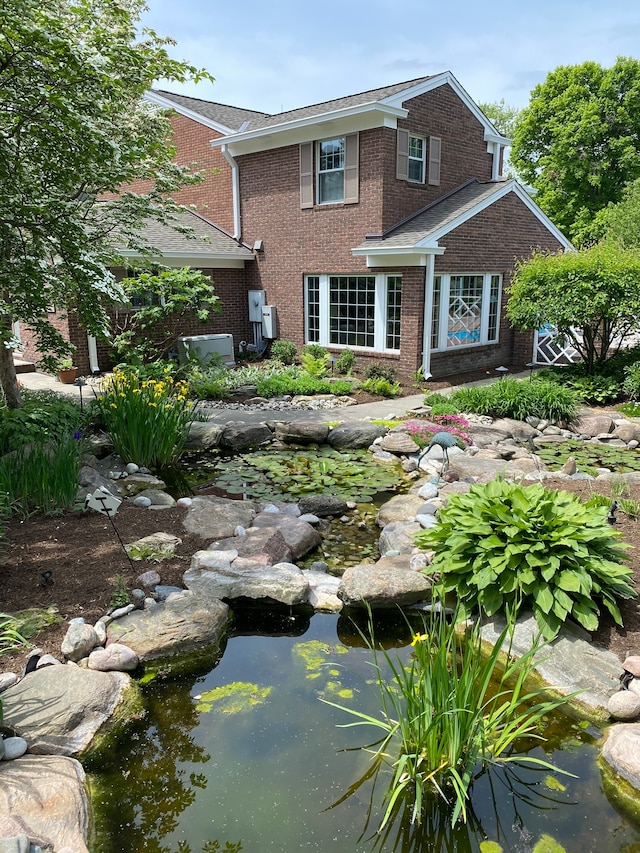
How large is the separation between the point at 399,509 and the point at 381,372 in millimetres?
6763

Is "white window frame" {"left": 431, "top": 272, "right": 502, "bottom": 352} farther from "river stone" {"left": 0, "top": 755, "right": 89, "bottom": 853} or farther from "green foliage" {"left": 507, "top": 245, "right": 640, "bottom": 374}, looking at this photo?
"river stone" {"left": 0, "top": 755, "right": 89, "bottom": 853}

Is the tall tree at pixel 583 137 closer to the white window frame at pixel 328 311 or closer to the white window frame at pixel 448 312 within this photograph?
the white window frame at pixel 448 312

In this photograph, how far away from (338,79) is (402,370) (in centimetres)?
1934

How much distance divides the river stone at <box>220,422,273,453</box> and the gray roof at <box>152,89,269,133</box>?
989 cm

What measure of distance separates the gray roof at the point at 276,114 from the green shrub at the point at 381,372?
5134mm

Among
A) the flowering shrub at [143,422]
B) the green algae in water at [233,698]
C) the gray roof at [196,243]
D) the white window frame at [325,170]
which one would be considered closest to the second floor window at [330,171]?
the white window frame at [325,170]

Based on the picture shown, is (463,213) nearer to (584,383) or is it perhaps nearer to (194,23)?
(584,383)

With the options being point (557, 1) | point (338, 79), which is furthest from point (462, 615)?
point (338, 79)

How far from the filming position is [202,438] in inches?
351

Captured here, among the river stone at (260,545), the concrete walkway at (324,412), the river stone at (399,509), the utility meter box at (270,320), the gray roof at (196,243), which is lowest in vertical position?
the river stone at (399,509)

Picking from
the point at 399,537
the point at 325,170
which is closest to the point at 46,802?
the point at 399,537

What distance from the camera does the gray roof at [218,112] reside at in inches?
651

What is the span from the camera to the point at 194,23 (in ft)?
27.2

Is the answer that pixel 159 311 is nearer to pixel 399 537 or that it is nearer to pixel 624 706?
pixel 399 537
